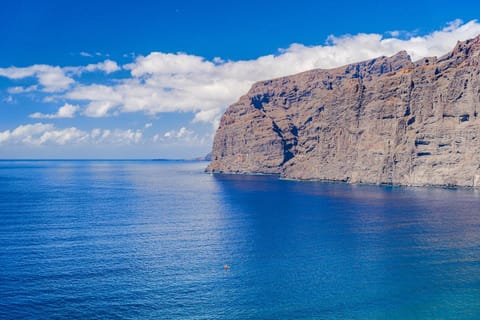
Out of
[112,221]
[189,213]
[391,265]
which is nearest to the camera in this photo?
[391,265]

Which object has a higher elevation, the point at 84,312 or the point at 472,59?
the point at 472,59

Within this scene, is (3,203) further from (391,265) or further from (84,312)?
(391,265)

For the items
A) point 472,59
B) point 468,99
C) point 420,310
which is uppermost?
point 472,59

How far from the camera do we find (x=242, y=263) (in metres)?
77.4

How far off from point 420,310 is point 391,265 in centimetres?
1860

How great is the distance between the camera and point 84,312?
55.3 metres

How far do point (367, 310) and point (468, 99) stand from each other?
542 ft

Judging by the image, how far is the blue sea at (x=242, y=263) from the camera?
5731 cm

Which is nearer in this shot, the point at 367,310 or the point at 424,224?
the point at 367,310

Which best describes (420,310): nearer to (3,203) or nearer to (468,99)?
(3,203)

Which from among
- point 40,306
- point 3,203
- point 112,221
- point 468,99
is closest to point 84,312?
point 40,306

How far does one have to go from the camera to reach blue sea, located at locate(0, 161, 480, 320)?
188 feet

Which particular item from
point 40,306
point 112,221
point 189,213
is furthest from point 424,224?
point 40,306

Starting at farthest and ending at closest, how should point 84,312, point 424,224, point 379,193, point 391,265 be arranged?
point 379,193
point 424,224
point 391,265
point 84,312
